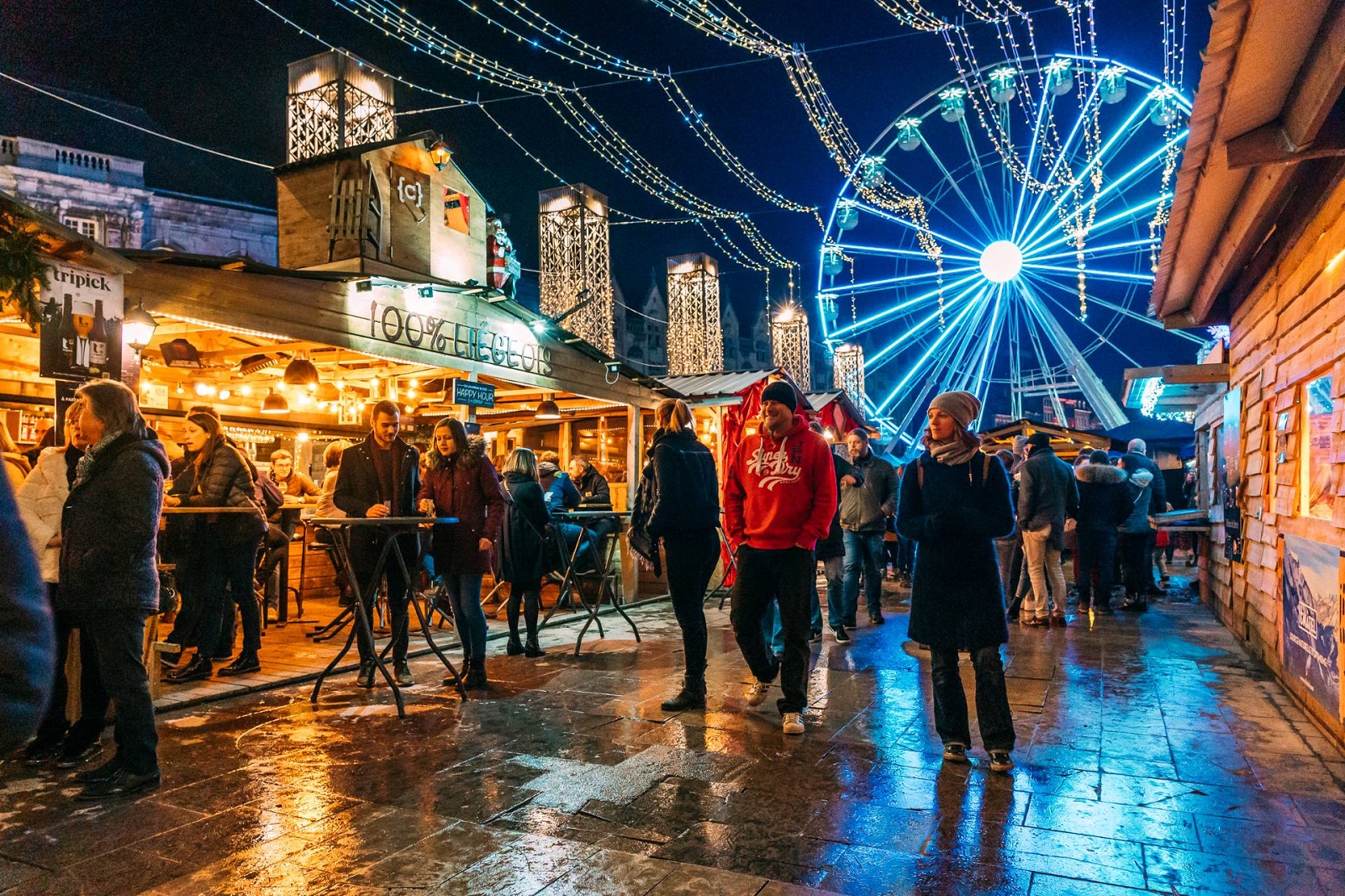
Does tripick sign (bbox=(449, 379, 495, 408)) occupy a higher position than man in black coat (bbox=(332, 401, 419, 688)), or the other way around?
tripick sign (bbox=(449, 379, 495, 408))

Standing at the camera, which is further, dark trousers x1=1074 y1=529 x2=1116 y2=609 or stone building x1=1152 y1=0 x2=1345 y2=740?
dark trousers x1=1074 y1=529 x2=1116 y2=609

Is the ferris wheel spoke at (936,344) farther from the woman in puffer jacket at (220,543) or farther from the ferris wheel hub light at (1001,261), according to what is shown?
the woman in puffer jacket at (220,543)

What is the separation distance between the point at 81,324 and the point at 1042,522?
8.30 metres

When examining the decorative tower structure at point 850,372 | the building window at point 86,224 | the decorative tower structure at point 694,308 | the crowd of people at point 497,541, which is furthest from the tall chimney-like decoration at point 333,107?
the building window at point 86,224

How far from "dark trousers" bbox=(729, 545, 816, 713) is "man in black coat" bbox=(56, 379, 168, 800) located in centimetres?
299

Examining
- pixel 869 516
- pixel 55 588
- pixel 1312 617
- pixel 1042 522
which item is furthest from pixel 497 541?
pixel 1312 617

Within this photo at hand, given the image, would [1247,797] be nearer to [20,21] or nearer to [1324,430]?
[1324,430]

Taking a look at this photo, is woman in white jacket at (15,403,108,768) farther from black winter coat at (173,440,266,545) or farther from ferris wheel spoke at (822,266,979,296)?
ferris wheel spoke at (822,266,979,296)

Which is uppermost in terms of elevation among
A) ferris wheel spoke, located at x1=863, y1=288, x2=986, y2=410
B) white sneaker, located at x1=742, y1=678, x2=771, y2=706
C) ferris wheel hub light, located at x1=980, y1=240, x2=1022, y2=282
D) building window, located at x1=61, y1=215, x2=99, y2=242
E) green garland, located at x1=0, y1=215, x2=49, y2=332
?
building window, located at x1=61, y1=215, x2=99, y2=242

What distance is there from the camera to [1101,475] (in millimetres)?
9344

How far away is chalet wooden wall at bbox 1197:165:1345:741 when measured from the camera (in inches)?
178

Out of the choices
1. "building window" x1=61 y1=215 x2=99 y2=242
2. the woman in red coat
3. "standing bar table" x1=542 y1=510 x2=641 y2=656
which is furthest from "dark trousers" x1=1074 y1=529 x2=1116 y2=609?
"building window" x1=61 y1=215 x2=99 y2=242

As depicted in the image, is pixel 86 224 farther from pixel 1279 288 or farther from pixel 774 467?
pixel 1279 288

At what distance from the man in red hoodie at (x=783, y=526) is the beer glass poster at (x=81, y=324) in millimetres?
4405
